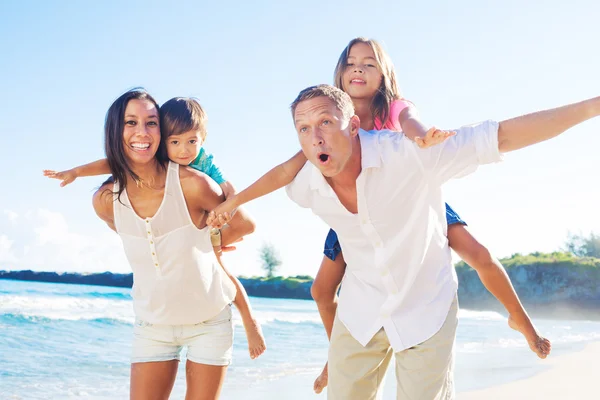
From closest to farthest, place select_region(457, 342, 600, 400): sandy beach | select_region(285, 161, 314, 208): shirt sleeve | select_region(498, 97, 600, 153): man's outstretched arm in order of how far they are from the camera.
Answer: select_region(498, 97, 600, 153): man's outstretched arm < select_region(285, 161, 314, 208): shirt sleeve < select_region(457, 342, 600, 400): sandy beach

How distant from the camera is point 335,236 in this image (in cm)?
385

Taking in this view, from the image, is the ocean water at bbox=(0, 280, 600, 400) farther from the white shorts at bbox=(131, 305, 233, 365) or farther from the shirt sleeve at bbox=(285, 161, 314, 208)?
the shirt sleeve at bbox=(285, 161, 314, 208)

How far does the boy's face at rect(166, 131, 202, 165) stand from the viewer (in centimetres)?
356

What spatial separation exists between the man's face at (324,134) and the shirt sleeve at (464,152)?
0.36m

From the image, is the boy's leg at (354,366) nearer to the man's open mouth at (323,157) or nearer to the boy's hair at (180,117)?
the man's open mouth at (323,157)

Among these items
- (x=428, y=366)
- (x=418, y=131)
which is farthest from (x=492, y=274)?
(x=418, y=131)

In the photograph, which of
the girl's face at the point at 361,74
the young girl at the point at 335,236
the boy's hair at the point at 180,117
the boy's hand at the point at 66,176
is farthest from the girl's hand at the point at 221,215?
the girl's face at the point at 361,74

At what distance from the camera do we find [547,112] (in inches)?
107

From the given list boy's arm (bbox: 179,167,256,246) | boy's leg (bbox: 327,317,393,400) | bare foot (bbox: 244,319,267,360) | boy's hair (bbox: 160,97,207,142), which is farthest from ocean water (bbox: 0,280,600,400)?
boy's hair (bbox: 160,97,207,142)

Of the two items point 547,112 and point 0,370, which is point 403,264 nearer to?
point 547,112

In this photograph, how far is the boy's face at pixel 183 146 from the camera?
3.56m

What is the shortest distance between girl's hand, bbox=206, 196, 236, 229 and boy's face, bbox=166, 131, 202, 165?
1.36 ft

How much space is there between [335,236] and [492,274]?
3.38ft

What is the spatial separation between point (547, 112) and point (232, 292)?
199cm
